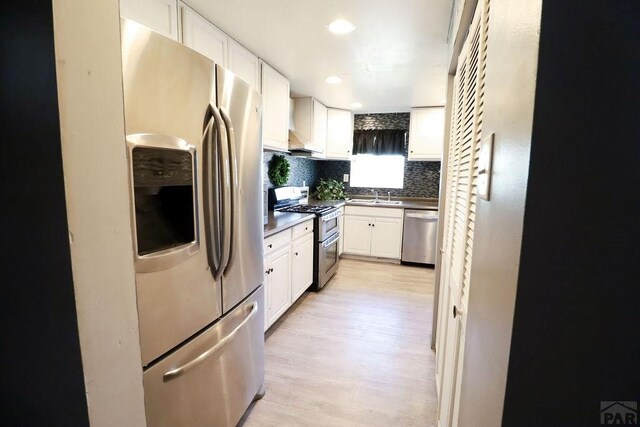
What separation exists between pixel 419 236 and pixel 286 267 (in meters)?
2.35

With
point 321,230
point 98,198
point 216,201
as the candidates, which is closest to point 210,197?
point 216,201

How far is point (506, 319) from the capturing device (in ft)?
1.34

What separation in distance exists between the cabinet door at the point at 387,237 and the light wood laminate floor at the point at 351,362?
1.00 m

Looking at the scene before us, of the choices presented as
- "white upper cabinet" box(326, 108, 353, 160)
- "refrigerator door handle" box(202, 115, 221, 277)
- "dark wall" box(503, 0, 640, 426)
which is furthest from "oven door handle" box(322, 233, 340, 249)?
"dark wall" box(503, 0, 640, 426)

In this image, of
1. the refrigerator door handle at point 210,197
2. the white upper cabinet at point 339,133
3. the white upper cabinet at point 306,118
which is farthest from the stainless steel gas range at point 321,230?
the refrigerator door handle at point 210,197

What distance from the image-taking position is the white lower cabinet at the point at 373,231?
14.3 feet

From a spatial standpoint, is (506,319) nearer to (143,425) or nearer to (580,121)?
(580,121)

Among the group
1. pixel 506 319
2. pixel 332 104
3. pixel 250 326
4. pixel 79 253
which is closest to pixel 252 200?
pixel 250 326

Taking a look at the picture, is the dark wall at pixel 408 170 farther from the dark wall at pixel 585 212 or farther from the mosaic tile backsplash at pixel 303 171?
the dark wall at pixel 585 212

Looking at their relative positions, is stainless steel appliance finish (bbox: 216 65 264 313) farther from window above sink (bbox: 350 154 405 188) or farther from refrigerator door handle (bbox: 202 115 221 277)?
window above sink (bbox: 350 154 405 188)

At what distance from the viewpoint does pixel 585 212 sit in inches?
13.2

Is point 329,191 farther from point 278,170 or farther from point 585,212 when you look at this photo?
point 585,212

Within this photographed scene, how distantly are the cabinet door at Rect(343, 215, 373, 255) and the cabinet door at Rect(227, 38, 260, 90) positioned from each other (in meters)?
2.53

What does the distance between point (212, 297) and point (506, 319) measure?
3.85ft
